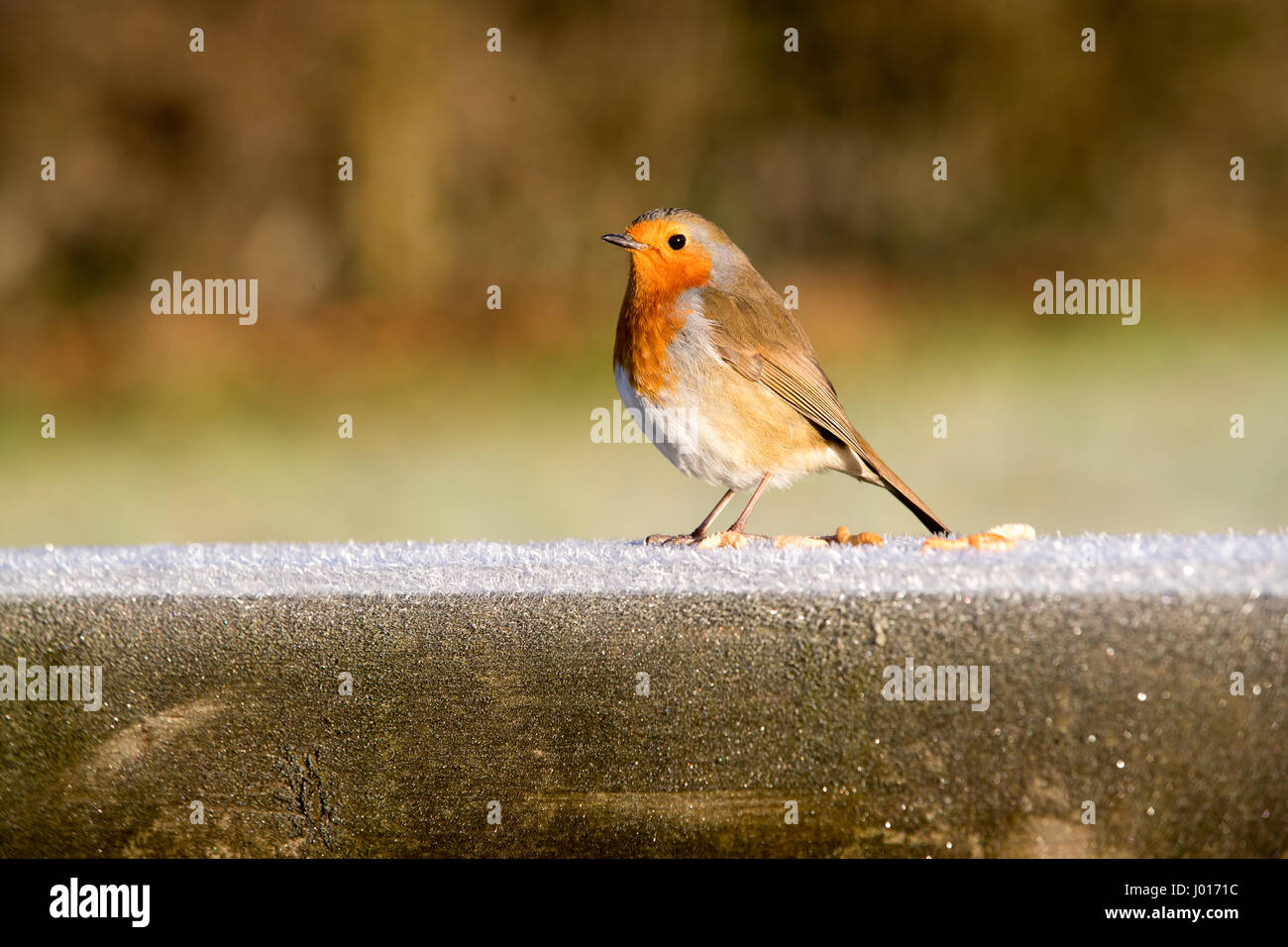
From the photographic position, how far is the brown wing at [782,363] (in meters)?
2.78

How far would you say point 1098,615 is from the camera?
5.49ft

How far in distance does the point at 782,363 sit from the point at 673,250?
0.36 meters

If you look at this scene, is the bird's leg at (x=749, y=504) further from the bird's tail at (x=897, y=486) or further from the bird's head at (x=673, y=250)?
the bird's head at (x=673, y=250)

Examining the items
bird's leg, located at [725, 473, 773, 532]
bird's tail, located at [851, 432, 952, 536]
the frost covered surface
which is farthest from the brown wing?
the frost covered surface

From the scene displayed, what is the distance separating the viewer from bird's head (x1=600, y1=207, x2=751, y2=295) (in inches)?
112

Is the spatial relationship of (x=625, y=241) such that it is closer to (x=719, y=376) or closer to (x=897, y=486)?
(x=719, y=376)

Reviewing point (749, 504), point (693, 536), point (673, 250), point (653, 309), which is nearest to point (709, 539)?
point (693, 536)

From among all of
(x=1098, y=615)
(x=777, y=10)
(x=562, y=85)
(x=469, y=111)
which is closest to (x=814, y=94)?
(x=777, y=10)

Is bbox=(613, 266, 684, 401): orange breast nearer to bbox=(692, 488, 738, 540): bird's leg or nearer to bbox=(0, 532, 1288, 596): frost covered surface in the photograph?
bbox=(692, 488, 738, 540): bird's leg

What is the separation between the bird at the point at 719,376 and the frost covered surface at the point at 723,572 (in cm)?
64

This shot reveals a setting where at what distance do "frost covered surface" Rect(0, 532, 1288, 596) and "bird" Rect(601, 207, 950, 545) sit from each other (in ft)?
2.09

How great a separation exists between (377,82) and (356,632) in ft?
19.4

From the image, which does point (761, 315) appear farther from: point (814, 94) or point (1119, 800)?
point (814, 94)

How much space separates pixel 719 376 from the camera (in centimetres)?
273
